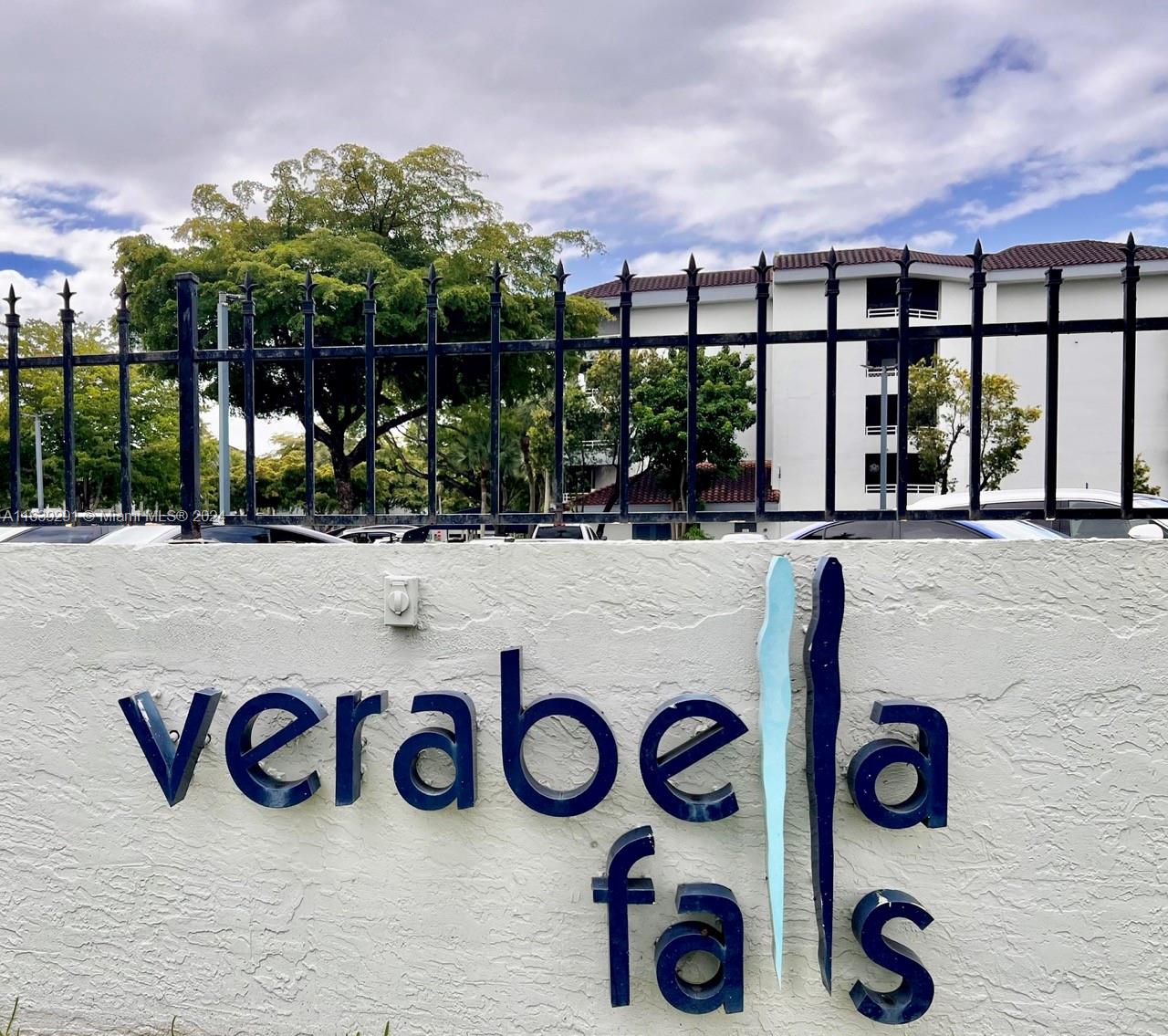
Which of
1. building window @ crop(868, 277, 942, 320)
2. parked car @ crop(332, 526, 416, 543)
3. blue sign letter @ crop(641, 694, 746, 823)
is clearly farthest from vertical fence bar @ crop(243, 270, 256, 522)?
building window @ crop(868, 277, 942, 320)

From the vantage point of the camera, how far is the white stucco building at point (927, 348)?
15.6 meters

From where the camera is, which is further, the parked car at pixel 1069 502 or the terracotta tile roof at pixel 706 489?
the terracotta tile roof at pixel 706 489

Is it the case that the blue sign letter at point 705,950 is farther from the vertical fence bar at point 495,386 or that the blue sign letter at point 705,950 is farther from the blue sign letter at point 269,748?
the vertical fence bar at point 495,386

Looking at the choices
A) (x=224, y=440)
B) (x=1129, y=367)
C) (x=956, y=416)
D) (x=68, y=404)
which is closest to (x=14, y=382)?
(x=68, y=404)

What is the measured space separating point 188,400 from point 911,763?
2860 millimetres

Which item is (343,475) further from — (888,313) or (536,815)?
(888,313)

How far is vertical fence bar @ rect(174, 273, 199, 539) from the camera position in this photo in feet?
9.96

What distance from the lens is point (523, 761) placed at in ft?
8.59

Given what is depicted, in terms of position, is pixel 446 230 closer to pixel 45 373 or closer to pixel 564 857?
pixel 45 373

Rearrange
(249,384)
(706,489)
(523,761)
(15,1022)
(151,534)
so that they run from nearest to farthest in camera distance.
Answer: (523,761)
(249,384)
(15,1022)
(151,534)
(706,489)

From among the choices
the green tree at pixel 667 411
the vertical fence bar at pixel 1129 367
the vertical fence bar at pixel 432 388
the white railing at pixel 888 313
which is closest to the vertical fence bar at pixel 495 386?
the vertical fence bar at pixel 432 388

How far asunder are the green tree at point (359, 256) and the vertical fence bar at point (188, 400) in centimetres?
489

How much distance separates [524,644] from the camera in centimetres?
268

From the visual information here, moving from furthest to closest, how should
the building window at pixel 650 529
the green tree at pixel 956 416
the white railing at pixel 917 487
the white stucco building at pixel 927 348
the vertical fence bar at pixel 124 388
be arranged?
1. the white railing at pixel 917 487
2. the green tree at pixel 956 416
3. the white stucco building at pixel 927 348
4. the building window at pixel 650 529
5. the vertical fence bar at pixel 124 388
